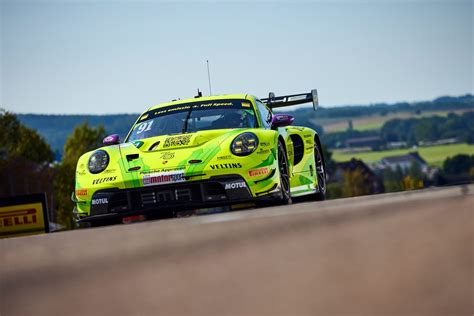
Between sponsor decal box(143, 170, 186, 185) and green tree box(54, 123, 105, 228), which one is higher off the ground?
sponsor decal box(143, 170, 186, 185)

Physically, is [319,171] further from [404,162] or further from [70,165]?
[404,162]

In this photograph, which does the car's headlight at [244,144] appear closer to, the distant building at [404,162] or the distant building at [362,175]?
the distant building at [404,162]

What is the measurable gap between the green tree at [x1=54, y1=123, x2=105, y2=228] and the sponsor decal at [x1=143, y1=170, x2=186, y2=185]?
298 ft

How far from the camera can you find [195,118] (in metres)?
10.6

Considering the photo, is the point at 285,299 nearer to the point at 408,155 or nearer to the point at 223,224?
the point at 223,224

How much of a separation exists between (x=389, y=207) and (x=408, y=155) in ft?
543

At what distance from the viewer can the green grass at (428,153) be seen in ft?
496

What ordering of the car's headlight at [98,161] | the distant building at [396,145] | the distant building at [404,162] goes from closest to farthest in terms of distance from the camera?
the car's headlight at [98,161] → the distant building at [404,162] → the distant building at [396,145]

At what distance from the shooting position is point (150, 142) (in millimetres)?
9570

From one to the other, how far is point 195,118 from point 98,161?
1545mm

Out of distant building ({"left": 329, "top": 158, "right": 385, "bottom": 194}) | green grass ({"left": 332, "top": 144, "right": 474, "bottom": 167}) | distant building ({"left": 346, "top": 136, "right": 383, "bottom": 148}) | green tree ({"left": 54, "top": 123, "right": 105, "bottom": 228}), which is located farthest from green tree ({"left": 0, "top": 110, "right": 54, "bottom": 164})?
distant building ({"left": 346, "top": 136, "right": 383, "bottom": 148})

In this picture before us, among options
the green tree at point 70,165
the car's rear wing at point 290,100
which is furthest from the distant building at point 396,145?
the car's rear wing at point 290,100

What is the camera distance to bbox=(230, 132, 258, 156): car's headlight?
29.6 feet

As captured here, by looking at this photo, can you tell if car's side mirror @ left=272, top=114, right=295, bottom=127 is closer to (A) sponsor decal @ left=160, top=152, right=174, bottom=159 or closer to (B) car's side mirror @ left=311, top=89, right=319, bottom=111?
(A) sponsor decal @ left=160, top=152, right=174, bottom=159
